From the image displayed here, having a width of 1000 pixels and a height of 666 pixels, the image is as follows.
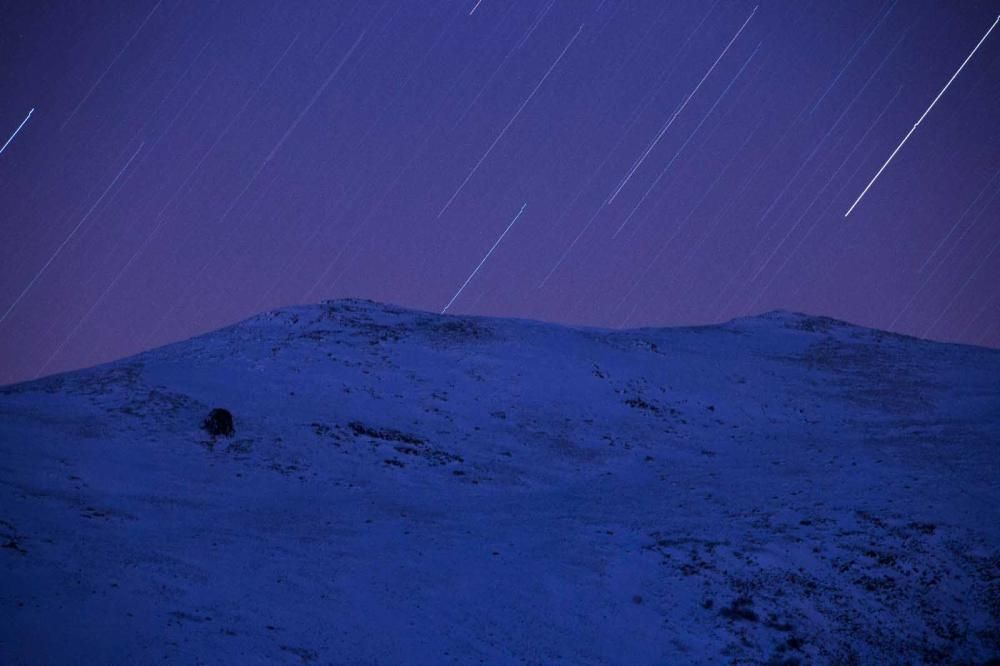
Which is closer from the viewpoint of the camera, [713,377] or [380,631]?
[380,631]

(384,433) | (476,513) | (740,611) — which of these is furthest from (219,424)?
(740,611)

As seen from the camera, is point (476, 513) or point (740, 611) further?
point (476, 513)

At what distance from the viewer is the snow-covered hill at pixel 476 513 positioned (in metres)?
12.2

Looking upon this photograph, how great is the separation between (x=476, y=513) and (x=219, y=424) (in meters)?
8.94

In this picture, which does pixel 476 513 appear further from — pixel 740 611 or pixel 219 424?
pixel 219 424

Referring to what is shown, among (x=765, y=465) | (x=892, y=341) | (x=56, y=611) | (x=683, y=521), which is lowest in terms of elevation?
(x=56, y=611)

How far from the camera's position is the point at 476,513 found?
18.9 m

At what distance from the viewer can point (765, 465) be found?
23453 millimetres

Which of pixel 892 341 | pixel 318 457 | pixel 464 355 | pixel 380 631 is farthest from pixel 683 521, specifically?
pixel 892 341

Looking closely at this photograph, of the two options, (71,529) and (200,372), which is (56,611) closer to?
(71,529)

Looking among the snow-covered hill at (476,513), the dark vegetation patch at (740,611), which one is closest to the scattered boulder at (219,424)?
the snow-covered hill at (476,513)

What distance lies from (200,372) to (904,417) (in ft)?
96.3

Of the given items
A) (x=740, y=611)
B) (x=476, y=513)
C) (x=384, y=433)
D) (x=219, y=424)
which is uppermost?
(x=740, y=611)

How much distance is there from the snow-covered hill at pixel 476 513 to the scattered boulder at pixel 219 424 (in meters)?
0.42
